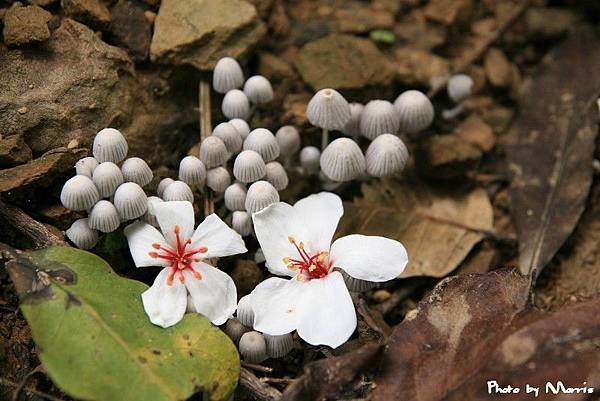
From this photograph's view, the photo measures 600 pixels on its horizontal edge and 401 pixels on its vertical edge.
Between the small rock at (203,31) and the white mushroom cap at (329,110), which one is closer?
the white mushroom cap at (329,110)

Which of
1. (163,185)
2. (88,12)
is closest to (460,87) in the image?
(163,185)

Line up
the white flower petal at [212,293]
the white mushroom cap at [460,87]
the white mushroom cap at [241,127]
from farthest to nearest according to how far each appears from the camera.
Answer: the white mushroom cap at [460,87], the white mushroom cap at [241,127], the white flower petal at [212,293]

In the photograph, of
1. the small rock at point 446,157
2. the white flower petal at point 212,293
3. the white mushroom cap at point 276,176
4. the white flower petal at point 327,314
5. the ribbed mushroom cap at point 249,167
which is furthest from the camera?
the small rock at point 446,157

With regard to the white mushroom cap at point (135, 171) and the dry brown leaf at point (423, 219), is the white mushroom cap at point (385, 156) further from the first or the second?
the white mushroom cap at point (135, 171)

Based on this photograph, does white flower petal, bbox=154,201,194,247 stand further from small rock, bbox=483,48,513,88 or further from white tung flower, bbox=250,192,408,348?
small rock, bbox=483,48,513,88

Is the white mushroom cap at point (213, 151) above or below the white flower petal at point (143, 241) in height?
above

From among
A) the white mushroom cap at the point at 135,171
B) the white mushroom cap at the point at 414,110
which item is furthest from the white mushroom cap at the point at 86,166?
the white mushroom cap at the point at 414,110

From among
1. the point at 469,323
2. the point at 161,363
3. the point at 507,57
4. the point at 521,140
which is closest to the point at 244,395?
the point at 161,363

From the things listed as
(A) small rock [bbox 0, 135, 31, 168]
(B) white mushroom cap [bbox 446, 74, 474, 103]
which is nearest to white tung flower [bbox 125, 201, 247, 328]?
(A) small rock [bbox 0, 135, 31, 168]
